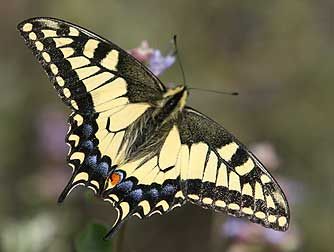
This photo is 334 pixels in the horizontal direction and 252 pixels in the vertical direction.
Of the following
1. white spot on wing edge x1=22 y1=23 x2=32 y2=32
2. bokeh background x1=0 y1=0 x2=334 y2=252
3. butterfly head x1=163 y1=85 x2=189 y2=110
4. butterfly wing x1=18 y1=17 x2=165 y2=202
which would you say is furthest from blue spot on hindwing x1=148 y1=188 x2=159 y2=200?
bokeh background x1=0 y1=0 x2=334 y2=252

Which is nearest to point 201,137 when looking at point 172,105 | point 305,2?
point 172,105

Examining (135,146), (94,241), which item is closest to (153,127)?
(135,146)

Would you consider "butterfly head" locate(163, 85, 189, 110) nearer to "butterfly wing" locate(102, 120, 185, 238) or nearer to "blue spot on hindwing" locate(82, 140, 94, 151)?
"butterfly wing" locate(102, 120, 185, 238)

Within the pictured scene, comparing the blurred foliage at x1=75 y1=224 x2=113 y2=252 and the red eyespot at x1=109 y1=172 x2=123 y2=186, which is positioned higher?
the red eyespot at x1=109 y1=172 x2=123 y2=186

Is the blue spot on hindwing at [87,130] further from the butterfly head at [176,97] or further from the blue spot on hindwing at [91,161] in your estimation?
the butterfly head at [176,97]

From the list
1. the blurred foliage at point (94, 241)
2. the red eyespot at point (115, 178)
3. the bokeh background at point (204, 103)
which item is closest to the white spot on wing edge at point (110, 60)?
the red eyespot at point (115, 178)

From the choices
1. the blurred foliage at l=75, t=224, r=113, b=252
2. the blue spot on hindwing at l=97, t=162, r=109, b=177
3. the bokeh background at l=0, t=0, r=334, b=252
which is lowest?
the blurred foliage at l=75, t=224, r=113, b=252

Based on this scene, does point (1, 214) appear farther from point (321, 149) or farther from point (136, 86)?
point (321, 149)

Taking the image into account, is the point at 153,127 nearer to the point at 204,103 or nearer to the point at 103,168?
the point at 103,168
